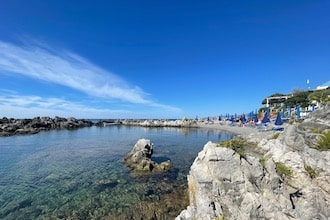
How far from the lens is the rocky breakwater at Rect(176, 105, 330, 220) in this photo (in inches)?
295

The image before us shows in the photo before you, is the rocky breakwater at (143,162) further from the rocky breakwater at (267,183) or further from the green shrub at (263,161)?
the green shrub at (263,161)

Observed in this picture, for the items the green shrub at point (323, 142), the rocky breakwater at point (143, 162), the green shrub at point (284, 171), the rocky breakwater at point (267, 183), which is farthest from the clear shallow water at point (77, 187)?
the green shrub at point (323, 142)

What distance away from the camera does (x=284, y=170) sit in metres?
8.71

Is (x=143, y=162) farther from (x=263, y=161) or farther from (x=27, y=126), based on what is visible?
(x=27, y=126)

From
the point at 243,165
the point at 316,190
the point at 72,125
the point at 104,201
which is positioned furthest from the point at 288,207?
the point at 72,125

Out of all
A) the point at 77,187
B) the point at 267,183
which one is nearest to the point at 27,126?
the point at 77,187

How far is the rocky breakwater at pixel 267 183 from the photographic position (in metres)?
7.48

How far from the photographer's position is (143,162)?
21797 mm

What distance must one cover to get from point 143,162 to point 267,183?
601 inches

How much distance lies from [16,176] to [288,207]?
22794 millimetres

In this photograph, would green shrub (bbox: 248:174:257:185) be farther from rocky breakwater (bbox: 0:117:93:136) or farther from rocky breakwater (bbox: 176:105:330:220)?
rocky breakwater (bbox: 0:117:93:136)

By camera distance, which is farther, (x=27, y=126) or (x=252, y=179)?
(x=27, y=126)

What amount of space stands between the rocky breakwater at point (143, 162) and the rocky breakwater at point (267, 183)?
1173 centimetres

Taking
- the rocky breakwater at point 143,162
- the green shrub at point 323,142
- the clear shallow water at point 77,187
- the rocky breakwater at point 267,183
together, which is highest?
the green shrub at point 323,142
